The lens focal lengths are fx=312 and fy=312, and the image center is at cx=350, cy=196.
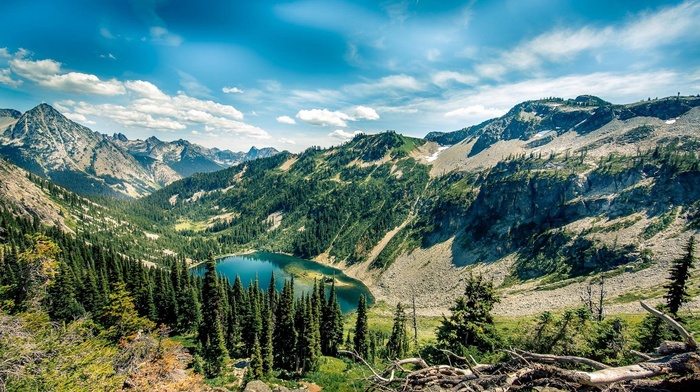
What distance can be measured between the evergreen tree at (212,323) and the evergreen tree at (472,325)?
3806 cm

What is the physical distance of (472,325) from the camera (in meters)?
33.4

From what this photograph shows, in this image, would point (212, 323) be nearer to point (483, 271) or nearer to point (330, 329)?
point (330, 329)

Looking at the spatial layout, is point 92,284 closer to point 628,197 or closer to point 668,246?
point 668,246

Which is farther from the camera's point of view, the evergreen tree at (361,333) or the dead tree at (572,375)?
the evergreen tree at (361,333)

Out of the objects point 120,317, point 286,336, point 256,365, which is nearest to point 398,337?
point 286,336

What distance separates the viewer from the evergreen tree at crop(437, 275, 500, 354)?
33125mm

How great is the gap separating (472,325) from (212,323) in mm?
45078

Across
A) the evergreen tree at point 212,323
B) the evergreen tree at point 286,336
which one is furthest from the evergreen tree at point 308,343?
the evergreen tree at point 212,323

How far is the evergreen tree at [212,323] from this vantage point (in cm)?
5278

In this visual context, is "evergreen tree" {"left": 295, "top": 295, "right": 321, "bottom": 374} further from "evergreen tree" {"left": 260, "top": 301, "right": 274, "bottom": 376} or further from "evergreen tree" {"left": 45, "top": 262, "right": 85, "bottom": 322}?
"evergreen tree" {"left": 45, "top": 262, "right": 85, "bottom": 322}

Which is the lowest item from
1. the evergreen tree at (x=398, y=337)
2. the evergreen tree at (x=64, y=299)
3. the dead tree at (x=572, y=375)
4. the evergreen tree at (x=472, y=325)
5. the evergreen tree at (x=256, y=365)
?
the evergreen tree at (x=398, y=337)

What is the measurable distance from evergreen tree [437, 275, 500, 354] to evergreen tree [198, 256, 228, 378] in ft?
125

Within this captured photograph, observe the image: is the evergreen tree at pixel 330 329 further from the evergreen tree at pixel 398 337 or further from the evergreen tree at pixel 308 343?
the evergreen tree at pixel 398 337

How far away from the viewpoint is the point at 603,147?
18275 cm
